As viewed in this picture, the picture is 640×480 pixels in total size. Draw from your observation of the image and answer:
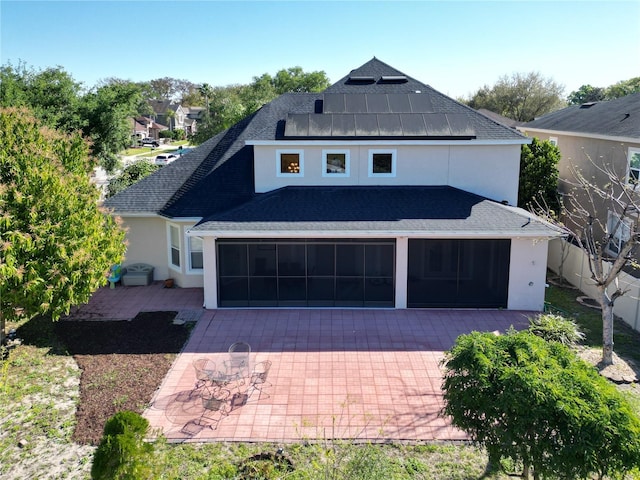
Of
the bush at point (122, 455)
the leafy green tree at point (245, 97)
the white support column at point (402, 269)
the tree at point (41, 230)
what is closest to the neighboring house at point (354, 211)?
the white support column at point (402, 269)

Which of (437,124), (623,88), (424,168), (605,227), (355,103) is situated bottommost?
(605,227)

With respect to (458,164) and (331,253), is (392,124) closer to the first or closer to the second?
(458,164)

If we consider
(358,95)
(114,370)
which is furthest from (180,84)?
(114,370)

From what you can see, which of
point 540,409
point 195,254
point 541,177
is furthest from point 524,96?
point 540,409

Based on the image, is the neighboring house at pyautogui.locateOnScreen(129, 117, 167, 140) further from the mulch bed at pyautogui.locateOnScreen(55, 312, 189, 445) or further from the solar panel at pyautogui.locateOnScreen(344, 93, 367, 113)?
the mulch bed at pyautogui.locateOnScreen(55, 312, 189, 445)

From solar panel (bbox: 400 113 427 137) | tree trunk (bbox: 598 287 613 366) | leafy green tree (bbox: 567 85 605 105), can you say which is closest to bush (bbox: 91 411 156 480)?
tree trunk (bbox: 598 287 613 366)

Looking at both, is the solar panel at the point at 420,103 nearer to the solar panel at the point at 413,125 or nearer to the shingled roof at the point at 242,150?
the shingled roof at the point at 242,150

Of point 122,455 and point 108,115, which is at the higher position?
point 108,115

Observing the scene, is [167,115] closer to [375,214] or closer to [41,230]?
[375,214]
